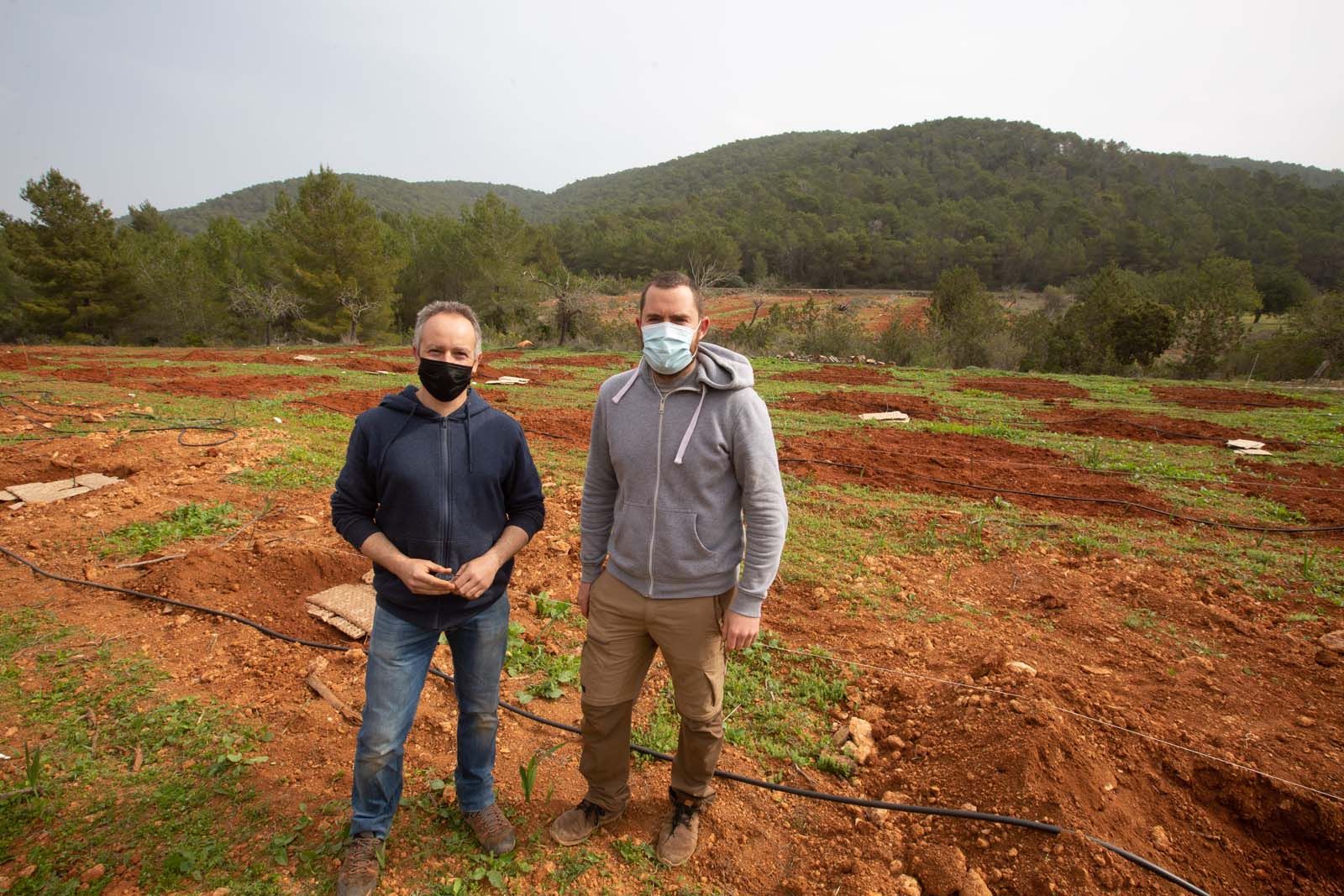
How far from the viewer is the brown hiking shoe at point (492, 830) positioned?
2.25 metres

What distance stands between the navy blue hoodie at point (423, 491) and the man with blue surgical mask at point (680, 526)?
0.39 m

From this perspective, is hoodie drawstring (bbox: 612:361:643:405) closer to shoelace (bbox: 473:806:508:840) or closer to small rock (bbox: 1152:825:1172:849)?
shoelace (bbox: 473:806:508:840)

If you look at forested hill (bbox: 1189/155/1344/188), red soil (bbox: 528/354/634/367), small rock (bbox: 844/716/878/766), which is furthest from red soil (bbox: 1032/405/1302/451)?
forested hill (bbox: 1189/155/1344/188)

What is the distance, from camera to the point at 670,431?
79.4 inches

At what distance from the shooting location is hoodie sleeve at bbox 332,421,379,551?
195cm

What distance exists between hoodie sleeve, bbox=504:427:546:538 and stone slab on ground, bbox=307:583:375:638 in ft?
6.85

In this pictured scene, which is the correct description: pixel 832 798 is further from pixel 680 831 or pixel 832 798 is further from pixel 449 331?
pixel 449 331

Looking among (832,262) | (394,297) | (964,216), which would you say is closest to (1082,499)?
(394,297)

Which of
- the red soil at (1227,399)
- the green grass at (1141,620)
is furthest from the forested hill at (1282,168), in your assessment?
the green grass at (1141,620)

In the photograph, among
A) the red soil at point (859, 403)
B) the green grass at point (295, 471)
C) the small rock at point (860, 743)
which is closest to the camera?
the small rock at point (860, 743)

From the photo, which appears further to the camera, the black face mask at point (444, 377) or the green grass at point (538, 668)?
the green grass at point (538, 668)

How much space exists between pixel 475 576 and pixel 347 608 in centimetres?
248

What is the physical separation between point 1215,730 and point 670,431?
331cm

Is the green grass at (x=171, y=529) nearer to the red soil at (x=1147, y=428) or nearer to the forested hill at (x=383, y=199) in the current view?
the red soil at (x=1147, y=428)
